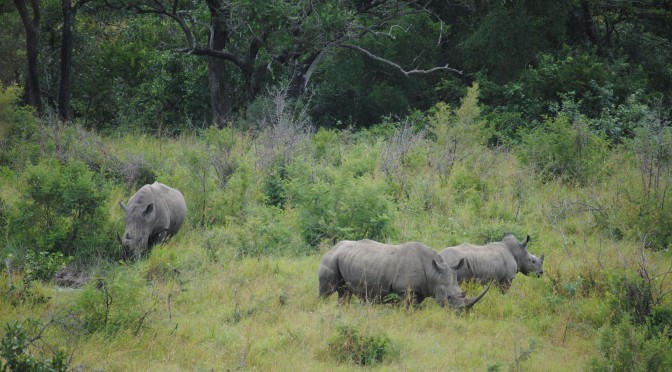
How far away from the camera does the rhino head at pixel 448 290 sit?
912cm

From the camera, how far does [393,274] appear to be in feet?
30.7

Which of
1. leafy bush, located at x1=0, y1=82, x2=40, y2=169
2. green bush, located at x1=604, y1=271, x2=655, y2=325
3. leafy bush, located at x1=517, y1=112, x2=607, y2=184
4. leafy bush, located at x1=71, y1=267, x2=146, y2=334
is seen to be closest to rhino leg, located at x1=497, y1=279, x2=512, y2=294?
green bush, located at x1=604, y1=271, x2=655, y2=325

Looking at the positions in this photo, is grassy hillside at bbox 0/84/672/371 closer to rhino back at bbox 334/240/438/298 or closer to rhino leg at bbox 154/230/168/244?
rhino leg at bbox 154/230/168/244

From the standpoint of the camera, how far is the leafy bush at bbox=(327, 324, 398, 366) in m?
7.89

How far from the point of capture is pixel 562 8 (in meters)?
25.3

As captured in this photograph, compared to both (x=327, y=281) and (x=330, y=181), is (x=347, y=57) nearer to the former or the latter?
(x=330, y=181)

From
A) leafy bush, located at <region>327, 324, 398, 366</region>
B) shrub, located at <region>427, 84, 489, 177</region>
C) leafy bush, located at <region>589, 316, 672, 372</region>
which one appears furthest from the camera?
shrub, located at <region>427, 84, 489, 177</region>

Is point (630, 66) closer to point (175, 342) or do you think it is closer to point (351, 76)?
point (351, 76)

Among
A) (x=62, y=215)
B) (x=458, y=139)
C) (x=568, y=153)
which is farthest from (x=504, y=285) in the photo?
(x=458, y=139)

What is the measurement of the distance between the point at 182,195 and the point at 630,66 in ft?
56.5

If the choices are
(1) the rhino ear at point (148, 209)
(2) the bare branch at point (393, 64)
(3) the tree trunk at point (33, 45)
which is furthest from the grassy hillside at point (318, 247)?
(2) the bare branch at point (393, 64)

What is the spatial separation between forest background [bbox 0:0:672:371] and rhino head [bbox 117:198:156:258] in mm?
230

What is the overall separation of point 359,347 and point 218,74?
17.8 m

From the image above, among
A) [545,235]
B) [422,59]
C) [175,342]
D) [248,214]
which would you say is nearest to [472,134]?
[545,235]
